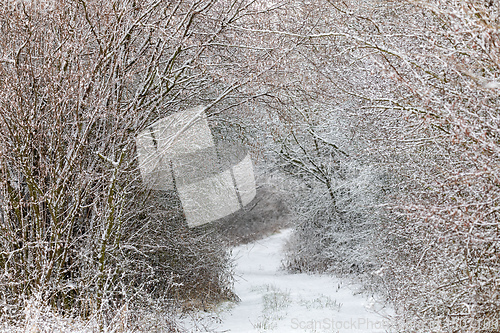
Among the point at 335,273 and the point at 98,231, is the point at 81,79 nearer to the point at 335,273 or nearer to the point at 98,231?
the point at 98,231

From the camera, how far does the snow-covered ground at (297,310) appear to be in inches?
246

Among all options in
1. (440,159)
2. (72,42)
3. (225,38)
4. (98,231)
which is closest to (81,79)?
(72,42)

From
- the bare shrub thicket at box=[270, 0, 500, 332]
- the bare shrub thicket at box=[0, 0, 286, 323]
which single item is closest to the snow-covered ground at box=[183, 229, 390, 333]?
the bare shrub thicket at box=[270, 0, 500, 332]

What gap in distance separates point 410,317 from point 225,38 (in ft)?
13.5

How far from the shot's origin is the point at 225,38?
609 cm

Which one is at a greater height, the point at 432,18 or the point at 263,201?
the point at 432,18

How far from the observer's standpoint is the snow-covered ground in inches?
246

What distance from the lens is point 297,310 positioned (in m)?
7.24

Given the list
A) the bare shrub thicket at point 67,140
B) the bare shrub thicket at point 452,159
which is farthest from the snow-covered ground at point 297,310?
the bare shrub thicket at point 67,140

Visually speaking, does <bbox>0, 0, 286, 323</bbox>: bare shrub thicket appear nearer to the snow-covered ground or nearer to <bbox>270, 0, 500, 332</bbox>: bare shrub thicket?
the snow-covered ground

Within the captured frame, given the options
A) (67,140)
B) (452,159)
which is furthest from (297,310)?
(67,140)

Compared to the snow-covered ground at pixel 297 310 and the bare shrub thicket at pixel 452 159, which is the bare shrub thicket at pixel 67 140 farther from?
the bare shrub thicket at pixel 452 159

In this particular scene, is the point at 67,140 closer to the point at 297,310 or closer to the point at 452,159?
the point at 452,159

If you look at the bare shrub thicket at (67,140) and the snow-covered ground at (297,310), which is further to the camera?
the snow-covered ground at (297,310)
